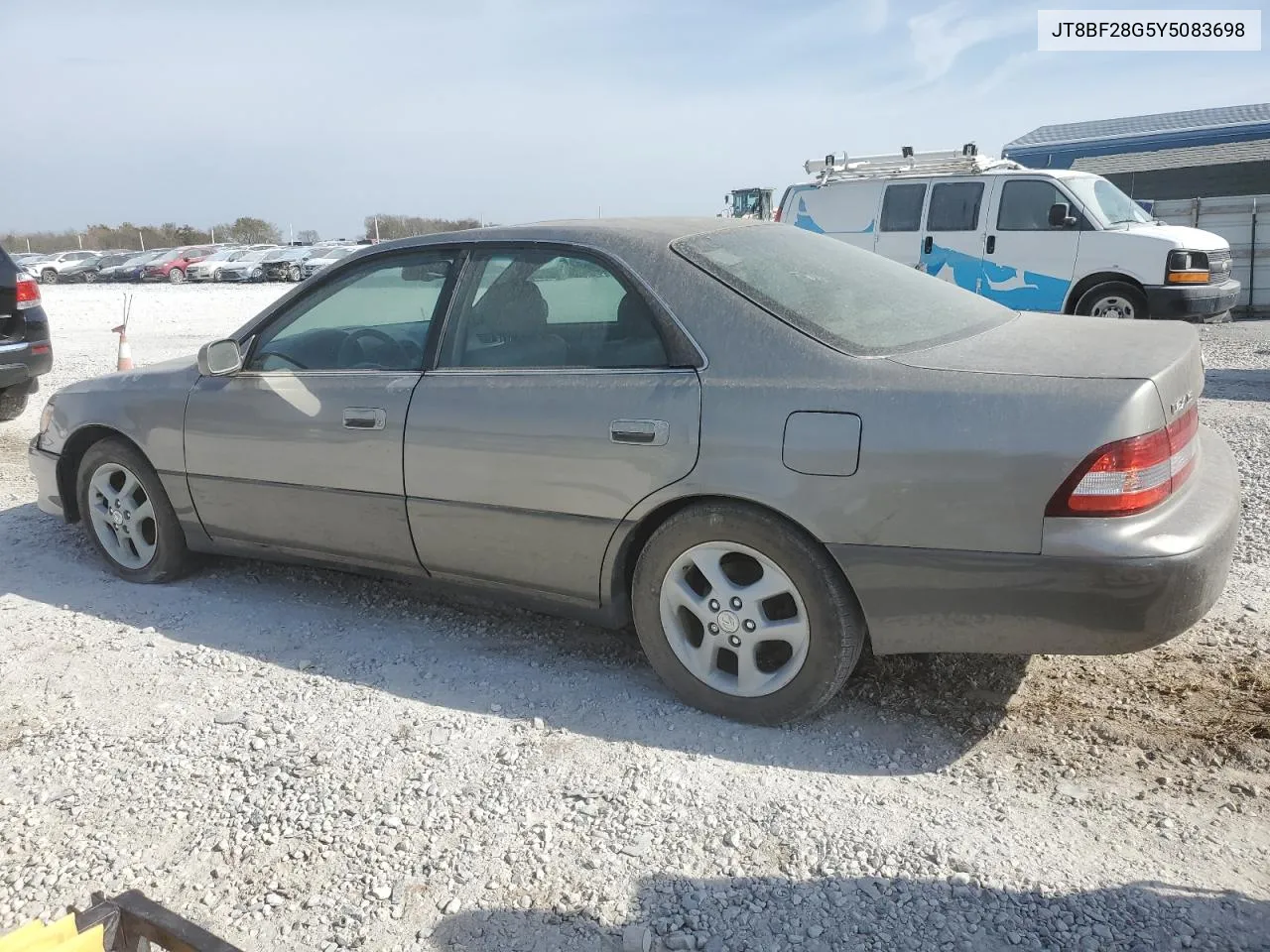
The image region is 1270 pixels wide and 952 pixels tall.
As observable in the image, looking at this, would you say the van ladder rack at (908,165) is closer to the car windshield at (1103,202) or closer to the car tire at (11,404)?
the car windshield at (1103,202)

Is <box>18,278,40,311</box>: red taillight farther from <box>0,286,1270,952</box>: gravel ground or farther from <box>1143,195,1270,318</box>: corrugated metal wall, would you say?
<box>1143,195,1270,318</box>: corrugated metal wall

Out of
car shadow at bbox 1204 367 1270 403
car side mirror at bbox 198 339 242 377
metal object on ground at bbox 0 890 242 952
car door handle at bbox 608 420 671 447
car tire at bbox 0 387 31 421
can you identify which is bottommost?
metal object on ground at bbox 0 890 242 952

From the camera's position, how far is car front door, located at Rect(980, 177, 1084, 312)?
37.3 ft

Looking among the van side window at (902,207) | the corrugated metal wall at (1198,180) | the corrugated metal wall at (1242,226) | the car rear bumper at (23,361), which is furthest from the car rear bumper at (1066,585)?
the corrugated metal wall at (1198,180)

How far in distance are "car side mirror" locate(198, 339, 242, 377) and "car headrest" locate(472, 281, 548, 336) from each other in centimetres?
112

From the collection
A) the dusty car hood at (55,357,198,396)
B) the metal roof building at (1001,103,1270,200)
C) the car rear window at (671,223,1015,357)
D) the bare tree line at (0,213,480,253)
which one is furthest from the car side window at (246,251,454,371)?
the bare tree line at (0,213,480,253)

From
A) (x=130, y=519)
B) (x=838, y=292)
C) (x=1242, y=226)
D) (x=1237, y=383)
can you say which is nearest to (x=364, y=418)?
(x=130, y=519)

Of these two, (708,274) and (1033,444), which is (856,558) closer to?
(1033,444)

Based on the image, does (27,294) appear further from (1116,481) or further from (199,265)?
(199,265)

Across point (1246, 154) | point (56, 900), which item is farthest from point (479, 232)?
point (1246, 154)

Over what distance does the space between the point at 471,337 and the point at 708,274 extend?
3.06ft

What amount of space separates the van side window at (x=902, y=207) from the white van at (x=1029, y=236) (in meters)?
0.01

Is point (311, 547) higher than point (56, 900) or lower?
higher

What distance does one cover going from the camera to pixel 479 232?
3855 millimetres
